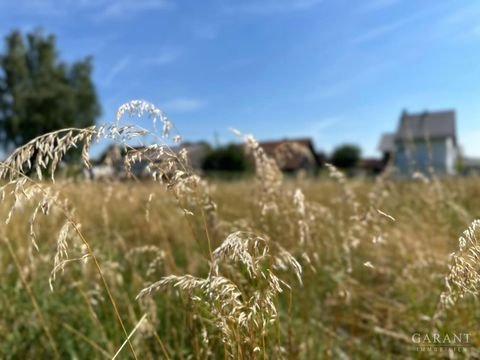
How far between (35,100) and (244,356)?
35722 mm

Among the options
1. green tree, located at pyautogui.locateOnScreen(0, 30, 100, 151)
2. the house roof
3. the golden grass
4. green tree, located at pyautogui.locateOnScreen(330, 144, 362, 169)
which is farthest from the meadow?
the house roof

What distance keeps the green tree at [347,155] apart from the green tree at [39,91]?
95.1 feet

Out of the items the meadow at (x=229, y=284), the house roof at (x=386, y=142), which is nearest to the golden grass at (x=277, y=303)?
the meadow at (x=229, y=284)

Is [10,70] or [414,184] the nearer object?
[414,184]

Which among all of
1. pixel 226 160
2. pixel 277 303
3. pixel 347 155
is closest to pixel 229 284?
pixel 277 303

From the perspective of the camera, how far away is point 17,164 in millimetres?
945

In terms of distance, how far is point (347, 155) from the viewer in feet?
178

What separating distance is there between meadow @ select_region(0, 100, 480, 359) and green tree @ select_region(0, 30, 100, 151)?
30.9 meters

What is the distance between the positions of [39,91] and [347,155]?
119 feet

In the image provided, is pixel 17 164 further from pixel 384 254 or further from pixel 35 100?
pixel 35 100

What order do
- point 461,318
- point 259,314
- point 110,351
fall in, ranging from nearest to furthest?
1. point 259,314
2. point 110,351
3. point 461,318

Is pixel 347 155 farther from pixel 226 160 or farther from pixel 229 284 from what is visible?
pixel 229 284

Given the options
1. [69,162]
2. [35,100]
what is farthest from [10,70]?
[69,162]

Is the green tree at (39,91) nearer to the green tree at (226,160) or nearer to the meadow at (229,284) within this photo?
the green tree at (226,160)
